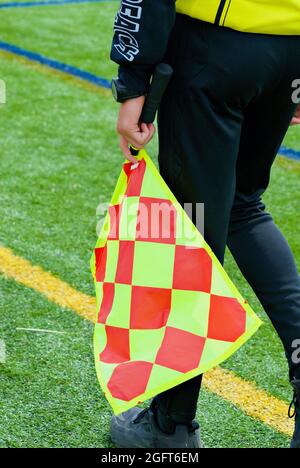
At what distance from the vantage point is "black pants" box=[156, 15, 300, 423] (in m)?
2.03

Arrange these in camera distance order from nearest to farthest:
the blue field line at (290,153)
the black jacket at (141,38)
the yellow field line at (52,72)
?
the black jacket at (141,38), the blue field line at (290,153), the yellow field line at (52,72)

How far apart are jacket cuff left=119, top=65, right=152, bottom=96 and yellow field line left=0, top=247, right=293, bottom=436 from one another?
1.00m

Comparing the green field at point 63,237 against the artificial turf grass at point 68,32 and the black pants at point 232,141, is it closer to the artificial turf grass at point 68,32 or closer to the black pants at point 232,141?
the artificial turf grass at point 68,32

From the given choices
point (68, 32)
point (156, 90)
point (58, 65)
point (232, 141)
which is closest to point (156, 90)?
point (156, 90)

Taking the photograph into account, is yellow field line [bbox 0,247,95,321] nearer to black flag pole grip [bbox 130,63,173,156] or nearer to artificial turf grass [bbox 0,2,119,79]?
black flag pole grip [bbox 130,63,173,156]

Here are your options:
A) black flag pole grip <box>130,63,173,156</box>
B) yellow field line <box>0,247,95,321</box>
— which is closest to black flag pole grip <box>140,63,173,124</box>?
black flag pole grip <box>130,63,173,156</box>

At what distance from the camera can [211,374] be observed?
2.73 m

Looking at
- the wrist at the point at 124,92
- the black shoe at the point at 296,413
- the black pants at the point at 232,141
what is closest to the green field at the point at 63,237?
the black shoe at the point at 296,413

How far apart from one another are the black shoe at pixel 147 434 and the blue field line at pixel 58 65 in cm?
329

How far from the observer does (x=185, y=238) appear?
84.2 inches

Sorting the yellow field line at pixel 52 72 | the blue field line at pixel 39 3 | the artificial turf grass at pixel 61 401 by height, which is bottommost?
the blue field line at pixel 39 3

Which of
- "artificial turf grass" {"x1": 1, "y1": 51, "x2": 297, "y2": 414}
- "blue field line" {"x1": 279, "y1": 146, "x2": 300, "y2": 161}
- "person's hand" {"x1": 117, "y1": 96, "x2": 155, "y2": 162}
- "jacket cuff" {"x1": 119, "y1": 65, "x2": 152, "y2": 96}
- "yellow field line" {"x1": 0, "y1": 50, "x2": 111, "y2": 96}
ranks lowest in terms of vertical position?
"yellow field line" {"x1": 0, "y1": 50, "x2": 111, "y2": 96}

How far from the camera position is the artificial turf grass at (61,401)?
7.77 ft
